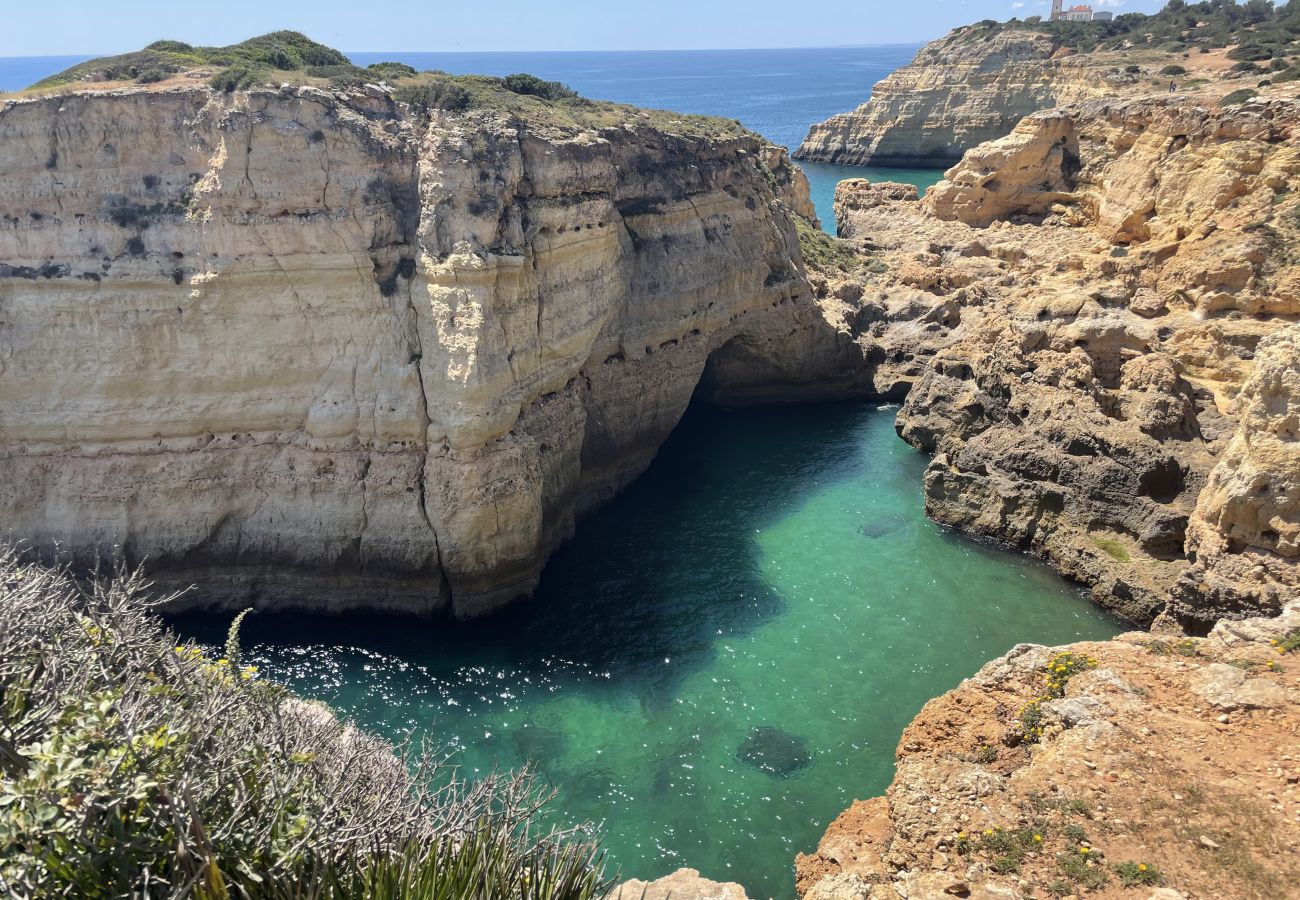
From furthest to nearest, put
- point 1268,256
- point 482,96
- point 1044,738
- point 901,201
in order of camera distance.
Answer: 1. point 901,201
2. point 1268,256
3. point 482,96
4. point 1044,738

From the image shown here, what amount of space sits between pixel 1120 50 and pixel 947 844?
262 feet

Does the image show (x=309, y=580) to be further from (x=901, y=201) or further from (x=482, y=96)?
(x=901, y=201)

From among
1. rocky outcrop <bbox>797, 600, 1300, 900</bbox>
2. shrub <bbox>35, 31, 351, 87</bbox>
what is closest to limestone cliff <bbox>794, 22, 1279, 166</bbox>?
shrub <bbox>35, 31, 351, 87</bbox>

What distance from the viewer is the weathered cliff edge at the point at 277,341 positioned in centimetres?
2114

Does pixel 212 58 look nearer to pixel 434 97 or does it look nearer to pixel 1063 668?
pixel 434 97

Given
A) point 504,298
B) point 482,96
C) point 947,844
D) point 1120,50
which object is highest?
point 1120,50

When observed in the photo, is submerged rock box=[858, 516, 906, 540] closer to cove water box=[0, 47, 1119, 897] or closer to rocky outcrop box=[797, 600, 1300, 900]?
cove water box=[0, 47, 1119, 897]

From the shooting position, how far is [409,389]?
21688 millimetres

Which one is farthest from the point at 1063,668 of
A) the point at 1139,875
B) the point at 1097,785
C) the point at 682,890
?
the point at 682,890

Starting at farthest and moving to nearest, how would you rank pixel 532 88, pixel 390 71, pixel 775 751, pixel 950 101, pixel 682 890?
pixel 950 101
pixel 532 88
pixel 390 71
pixel 775 751
pixel 682 890

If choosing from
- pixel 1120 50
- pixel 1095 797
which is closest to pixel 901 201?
pixel 1120 50

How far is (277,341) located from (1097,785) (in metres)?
19.8

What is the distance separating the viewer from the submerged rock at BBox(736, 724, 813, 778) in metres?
17.4

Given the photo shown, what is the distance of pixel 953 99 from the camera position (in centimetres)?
8312
